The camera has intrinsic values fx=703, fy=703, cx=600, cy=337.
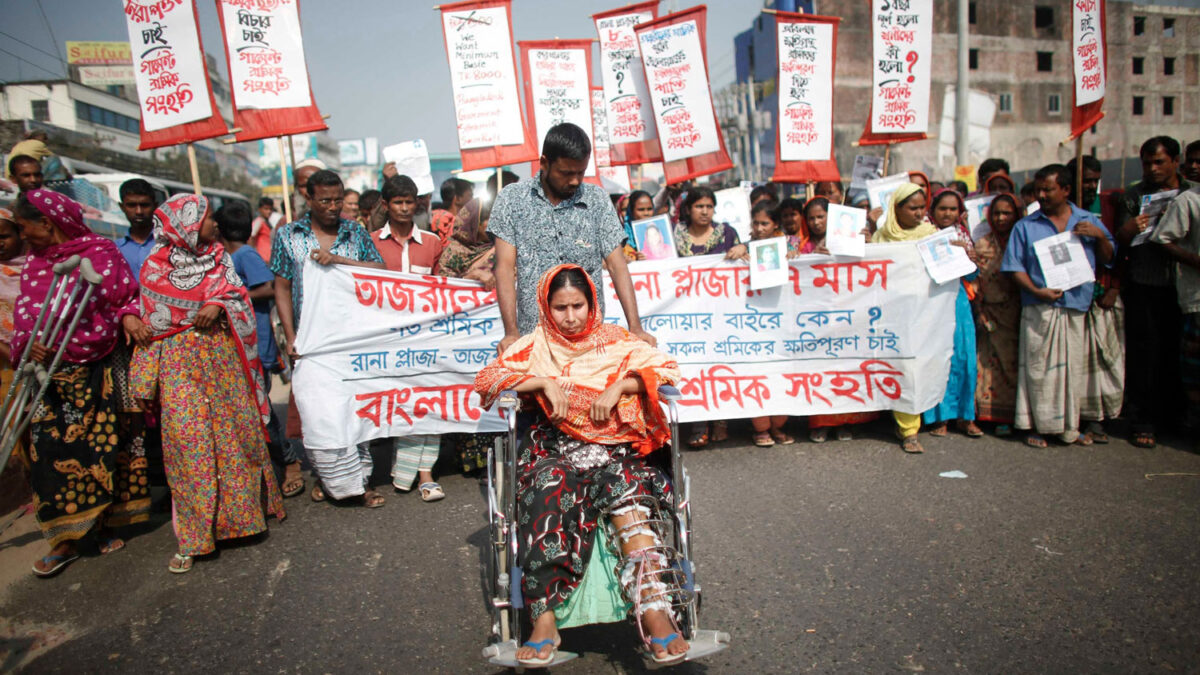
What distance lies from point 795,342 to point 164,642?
4074mm

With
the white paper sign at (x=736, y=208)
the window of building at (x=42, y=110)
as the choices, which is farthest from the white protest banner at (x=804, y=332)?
the window of building at (x=42, y=110)

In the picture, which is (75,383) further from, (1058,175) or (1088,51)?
(1088,51)

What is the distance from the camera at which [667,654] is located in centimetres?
218

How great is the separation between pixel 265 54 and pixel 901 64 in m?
5.40

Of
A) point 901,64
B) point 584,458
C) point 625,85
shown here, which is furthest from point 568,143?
point 901,64

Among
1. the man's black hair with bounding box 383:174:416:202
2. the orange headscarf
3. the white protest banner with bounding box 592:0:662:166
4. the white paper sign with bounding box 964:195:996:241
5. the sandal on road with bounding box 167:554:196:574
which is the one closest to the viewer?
the orange headscarf

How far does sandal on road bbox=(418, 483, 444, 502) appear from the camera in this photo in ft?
14.2

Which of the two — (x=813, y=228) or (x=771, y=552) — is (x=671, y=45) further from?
(x=771, y=552)

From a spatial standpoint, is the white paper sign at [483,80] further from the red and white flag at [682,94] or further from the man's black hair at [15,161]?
the man's black hair at [15,161]

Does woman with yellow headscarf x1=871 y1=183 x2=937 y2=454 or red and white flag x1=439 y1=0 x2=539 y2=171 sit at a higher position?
red and white flag x1=439 y1=0 x2=539 y2=171

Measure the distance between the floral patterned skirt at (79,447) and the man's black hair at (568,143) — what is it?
269 centimetres

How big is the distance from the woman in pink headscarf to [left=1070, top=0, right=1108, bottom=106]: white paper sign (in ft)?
20.4

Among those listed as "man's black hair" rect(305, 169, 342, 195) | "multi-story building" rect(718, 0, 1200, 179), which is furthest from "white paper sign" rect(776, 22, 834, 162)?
"multi-story building" rect(718, 0, 1200, 179)

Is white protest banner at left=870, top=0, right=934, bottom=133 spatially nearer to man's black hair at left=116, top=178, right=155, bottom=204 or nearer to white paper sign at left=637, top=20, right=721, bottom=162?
white paper sign at left=637, top=20, right=721, bottom=162
